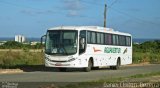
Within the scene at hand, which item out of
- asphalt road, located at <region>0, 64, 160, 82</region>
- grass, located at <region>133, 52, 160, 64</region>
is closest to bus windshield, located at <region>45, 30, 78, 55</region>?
asphalt road, located at <region>0, 64, 160, 82</region>

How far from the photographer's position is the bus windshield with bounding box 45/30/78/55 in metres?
33.8

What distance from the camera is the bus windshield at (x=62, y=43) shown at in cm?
3381

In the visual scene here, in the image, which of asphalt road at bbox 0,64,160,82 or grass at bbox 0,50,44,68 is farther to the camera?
grass at bbox 0,50,44,68

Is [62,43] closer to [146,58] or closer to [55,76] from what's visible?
[55,76]

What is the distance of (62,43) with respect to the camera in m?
33.8

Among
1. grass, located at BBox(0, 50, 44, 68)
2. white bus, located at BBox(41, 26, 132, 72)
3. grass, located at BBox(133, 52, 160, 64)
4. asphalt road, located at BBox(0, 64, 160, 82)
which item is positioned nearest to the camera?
asphalt road, located at BBox(0, 64, 160, 82)

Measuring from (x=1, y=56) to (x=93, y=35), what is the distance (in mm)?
15742

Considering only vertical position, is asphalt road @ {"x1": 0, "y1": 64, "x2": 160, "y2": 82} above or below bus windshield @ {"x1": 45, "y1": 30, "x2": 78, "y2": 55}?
below

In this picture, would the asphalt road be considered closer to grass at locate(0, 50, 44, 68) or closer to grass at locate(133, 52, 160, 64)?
grass at locate(0, 50, 44, 68)

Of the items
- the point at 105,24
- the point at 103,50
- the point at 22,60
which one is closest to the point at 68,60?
the point at 103,50

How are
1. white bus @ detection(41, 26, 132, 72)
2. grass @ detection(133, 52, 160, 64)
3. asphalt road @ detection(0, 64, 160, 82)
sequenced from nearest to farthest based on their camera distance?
asphalt road @ detection(0, 64, 160, 82)
white bus @ detection(41, 26, 132, 72)
grass @ detection(133, 52, 160, 64)

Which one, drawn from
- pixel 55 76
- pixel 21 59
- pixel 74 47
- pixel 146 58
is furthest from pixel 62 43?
pixel 146 58

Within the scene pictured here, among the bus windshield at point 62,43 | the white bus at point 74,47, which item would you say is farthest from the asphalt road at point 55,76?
the bus windshield at point 62,43

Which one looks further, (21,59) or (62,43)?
(21,59)
